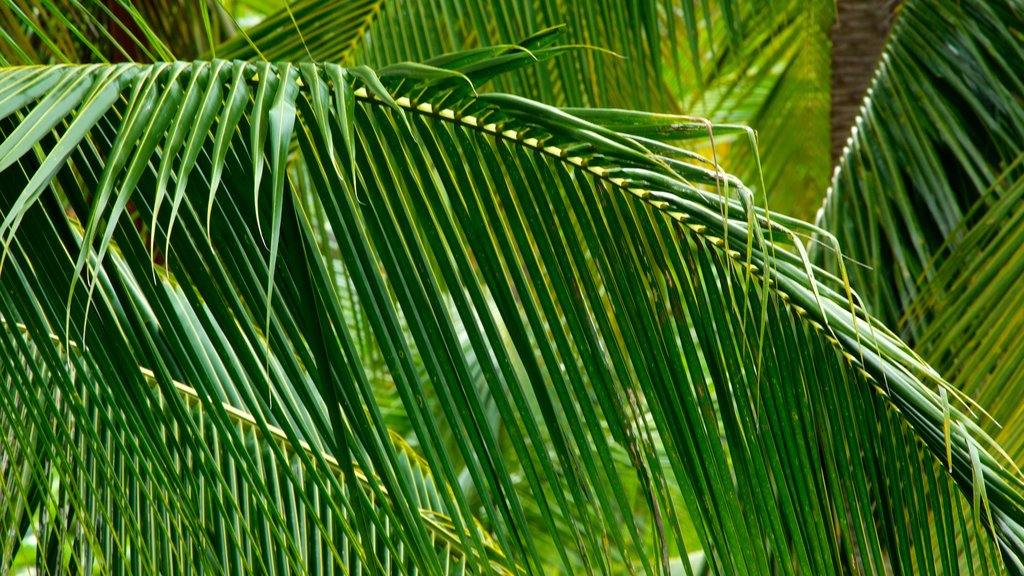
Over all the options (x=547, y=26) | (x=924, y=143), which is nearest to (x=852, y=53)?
(x=924, y=143)

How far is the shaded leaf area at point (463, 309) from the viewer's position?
1.70ft

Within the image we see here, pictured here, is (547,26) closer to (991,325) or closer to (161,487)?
(991,325)

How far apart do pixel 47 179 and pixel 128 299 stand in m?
0.12

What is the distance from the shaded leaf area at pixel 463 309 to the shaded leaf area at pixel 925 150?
1.14 meters

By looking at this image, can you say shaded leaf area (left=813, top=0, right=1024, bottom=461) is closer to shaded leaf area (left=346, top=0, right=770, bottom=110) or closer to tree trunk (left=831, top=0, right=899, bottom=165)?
tree trunk (left=831, top=0, right=899, bottom=165)

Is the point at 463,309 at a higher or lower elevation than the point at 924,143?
higher

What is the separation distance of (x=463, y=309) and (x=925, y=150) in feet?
4.80

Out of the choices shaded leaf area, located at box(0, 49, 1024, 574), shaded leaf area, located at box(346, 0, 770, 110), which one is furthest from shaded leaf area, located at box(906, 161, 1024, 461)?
shaded leaf area, located at box(0, 49, 1024, 574)

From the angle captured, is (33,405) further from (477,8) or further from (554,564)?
(554,564)

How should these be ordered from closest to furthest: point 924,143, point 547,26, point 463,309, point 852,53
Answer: point 463,309, point 547,26, point 924,143, point 852,53

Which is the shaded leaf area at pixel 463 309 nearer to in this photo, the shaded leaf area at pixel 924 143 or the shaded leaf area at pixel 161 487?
the shaded leaf area at pixel 161 487

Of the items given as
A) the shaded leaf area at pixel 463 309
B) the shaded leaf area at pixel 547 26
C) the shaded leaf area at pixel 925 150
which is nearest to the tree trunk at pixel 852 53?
the shaded leaf area at pixel 925 150

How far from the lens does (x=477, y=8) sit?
1.47 meters

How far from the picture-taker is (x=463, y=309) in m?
0.58
